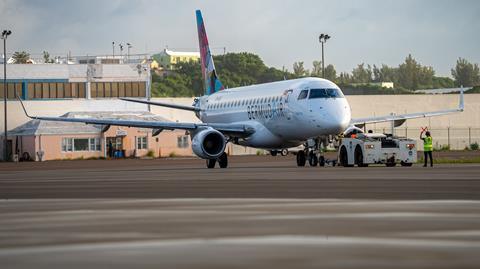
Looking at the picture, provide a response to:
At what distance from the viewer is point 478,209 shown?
2159cm

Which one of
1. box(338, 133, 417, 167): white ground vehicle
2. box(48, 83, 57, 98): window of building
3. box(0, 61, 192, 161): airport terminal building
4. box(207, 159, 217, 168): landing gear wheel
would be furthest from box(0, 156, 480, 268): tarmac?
box(48, 83, 57, 98): window of building

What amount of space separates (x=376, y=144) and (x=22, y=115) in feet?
177

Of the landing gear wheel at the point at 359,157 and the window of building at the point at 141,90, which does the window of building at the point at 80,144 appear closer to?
the window of building at the point at 141,90

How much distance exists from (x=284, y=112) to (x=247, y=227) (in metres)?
35.1

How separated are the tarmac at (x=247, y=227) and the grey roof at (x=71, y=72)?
75.0 m

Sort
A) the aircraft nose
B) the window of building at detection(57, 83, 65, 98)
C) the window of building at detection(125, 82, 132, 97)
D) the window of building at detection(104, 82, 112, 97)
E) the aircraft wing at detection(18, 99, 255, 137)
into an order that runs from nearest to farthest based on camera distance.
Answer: the aircraft nose
the aircraft wing at detection(18, 99, 255, 137)
the window of building at detection(57, 83, 65, 98)
the window of building at detection(104, 82, 112, 97)
the window of building at detection(125, 82, 132, 97)

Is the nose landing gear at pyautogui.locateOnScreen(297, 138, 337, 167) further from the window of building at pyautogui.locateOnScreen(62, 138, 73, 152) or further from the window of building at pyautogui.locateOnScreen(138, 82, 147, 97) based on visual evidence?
the window of building at pyautogui.locateOnScreen(138, 82, 147, 97)

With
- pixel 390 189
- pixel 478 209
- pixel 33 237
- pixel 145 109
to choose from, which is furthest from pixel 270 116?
pixel 145 109

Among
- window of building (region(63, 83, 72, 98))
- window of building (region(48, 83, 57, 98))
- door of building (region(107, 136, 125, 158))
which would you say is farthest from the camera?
window of building (region(63, 83, 72, 98))

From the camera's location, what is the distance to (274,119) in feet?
179

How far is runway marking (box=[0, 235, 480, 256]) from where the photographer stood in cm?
1534

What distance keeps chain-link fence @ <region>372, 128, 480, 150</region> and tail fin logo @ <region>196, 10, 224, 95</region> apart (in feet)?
107

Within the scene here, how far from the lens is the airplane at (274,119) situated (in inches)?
1993

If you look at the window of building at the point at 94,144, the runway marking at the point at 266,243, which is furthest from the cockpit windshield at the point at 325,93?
the window of building at the point at 94,144
